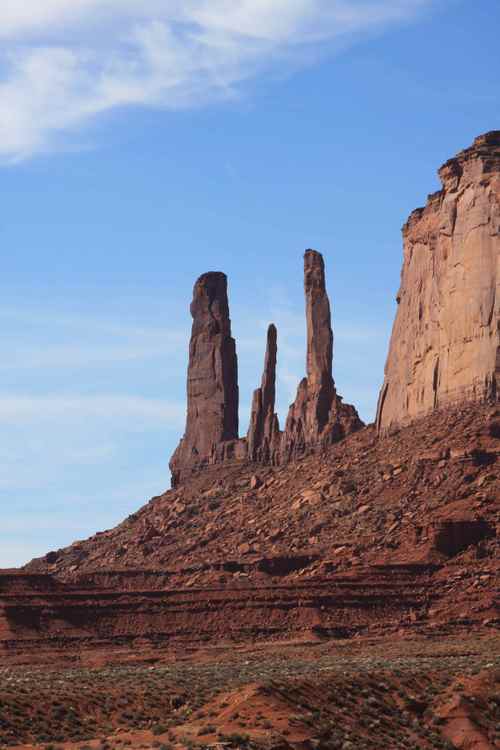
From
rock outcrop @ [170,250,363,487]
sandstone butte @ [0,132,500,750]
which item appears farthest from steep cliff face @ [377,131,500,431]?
rock outcrop @ [170,250,363,487]

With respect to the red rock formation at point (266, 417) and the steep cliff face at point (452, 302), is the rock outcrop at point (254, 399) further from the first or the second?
the steep cliff face at point (452, 302)

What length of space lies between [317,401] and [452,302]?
37.3 ft

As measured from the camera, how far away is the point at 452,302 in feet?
396

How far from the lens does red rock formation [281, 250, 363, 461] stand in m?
127

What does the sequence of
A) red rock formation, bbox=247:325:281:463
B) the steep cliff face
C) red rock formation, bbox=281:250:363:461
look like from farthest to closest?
red rock formation, bbox=247:325:281:463 → red rock formation, bbox=281:250:363:461 → the steep cliff face

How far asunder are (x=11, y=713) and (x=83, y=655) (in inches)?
1196

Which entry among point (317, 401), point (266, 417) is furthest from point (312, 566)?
point (266, 417)

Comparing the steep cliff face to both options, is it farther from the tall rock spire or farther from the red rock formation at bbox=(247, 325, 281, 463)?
the tall rock spire

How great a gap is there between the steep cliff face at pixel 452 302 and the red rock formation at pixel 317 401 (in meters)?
2.81

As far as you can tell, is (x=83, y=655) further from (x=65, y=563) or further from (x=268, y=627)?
(x=65, y=563)

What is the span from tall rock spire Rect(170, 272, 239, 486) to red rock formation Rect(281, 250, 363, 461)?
8385 millimetres

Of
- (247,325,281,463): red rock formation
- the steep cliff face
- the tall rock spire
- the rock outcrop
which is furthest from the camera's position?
the tall rock spire

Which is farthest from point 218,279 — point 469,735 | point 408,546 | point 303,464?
point 469,735

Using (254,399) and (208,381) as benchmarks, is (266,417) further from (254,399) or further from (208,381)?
(208,381)
